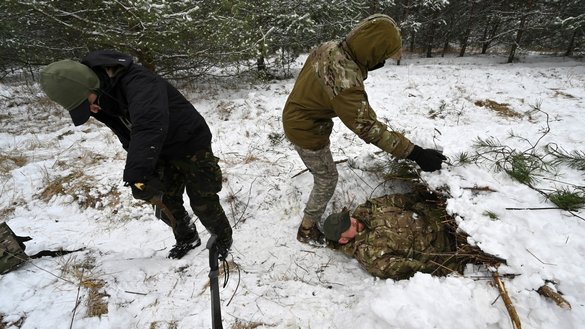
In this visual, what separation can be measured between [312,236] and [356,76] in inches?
70.0

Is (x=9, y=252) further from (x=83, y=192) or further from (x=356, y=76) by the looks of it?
(x=356, y=76)

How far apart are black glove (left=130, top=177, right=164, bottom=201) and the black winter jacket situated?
7cm

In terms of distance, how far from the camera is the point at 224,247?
3021mm

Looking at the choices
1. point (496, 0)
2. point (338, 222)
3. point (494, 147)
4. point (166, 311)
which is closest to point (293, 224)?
point (338, 222)

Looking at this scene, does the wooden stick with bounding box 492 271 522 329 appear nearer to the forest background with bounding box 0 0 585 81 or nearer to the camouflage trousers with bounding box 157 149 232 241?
the camouflage trousers with bounding box 157 149 232 241

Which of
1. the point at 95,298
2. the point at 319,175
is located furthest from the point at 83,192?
the point at 319,175

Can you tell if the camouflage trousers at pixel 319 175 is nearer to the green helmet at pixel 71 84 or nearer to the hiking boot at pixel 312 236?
the hiking boot at pixel 312 236

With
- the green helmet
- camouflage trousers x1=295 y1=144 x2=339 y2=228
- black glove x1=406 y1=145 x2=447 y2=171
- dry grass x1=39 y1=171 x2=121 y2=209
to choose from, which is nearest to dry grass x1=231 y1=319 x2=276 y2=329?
camouflage trousers x1=295 y1=144 x2=339 y2=228

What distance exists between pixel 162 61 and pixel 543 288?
8.11m

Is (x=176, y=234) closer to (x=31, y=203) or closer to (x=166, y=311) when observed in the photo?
(x=166, y=311)

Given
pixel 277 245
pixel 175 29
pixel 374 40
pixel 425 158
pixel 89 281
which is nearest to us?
pixel 374 40

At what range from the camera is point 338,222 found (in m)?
2.74

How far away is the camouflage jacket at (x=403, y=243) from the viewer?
2.46 m

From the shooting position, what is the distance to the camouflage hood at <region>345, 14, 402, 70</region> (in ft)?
7.01
